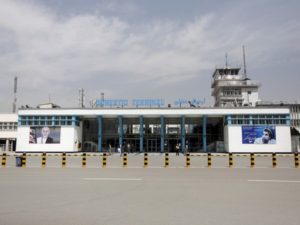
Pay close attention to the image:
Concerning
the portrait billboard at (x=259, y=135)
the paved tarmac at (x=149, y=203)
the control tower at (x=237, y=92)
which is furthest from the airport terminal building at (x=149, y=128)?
the paved tarmac at (x=149, y=203)

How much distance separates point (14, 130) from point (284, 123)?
48822 millimetres

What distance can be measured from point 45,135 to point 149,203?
1689 inches

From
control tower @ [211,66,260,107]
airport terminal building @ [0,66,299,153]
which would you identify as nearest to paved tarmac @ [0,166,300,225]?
airport terminal building @ [0,66,299,153]

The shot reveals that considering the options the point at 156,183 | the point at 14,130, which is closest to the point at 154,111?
the point at 14,130

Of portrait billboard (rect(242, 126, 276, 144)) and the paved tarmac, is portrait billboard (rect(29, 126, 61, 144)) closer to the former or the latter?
portrait billboard (rect(242, 126, 276, 144))

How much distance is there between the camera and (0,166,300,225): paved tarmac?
19.8 feet

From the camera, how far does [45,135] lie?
153 ft

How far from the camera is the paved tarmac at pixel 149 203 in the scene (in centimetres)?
603

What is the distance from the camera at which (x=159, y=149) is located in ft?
176

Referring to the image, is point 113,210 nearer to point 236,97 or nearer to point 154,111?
point 154,111

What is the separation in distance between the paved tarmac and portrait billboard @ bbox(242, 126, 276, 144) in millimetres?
35260

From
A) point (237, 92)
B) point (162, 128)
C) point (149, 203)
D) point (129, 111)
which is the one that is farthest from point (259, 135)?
point (149, 203)

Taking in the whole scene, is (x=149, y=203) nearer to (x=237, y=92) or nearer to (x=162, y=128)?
(x=162, y=128)

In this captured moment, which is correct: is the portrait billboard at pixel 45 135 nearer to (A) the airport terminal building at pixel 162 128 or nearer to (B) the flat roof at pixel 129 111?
(A) the airport terminal building at pixel 162 128
